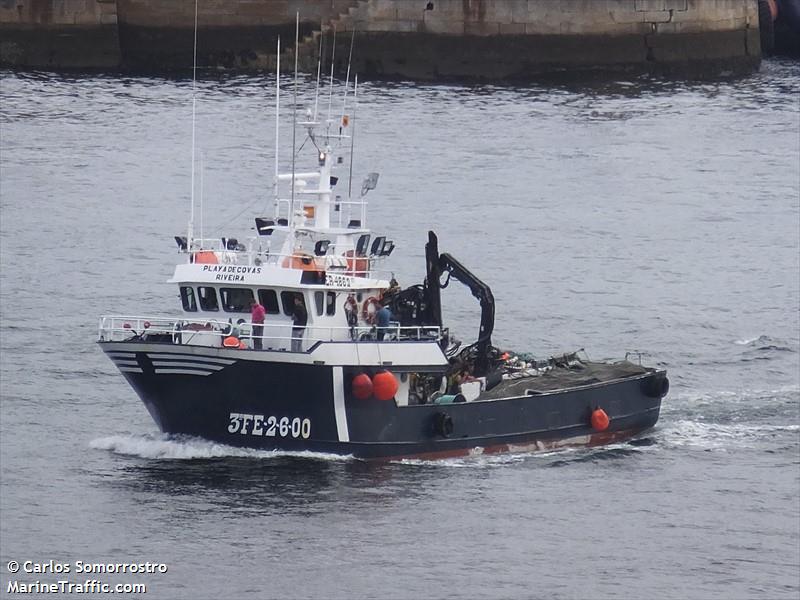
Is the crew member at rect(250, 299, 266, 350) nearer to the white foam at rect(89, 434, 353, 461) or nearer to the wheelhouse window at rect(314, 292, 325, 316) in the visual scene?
the wheelhouse window at rect(314, 292, 325, 316)

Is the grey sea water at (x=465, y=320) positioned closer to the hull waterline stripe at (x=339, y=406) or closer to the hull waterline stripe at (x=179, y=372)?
the hull waterline stripe at (x=339, y=406)

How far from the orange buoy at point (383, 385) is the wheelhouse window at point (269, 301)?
8.38 ft

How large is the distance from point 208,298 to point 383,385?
4.08 metres

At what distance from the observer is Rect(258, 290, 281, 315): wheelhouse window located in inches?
1490

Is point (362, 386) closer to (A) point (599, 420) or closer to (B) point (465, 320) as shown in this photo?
(A) point (599, 420)

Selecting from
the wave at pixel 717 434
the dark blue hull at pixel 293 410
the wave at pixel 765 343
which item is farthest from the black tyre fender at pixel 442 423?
the wave at pixel 765 343

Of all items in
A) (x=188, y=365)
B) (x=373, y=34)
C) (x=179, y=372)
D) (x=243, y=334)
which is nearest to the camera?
(x=188, y=365)

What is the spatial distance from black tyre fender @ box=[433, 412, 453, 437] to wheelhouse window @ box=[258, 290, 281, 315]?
3.83m

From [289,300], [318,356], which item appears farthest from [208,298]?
[318,356]

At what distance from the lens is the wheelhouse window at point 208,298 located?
125 feet

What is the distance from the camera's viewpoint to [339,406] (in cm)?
3722

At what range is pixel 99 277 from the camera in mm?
54906

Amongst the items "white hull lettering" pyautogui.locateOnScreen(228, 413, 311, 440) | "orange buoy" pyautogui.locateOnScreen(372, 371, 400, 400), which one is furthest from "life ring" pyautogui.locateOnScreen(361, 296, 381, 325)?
"white hull lettering" pyautogui.locateOnScreen(228, 413, 311, 440)

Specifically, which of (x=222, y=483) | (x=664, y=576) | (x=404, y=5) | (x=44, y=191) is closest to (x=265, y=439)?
(x=222, y=483)
